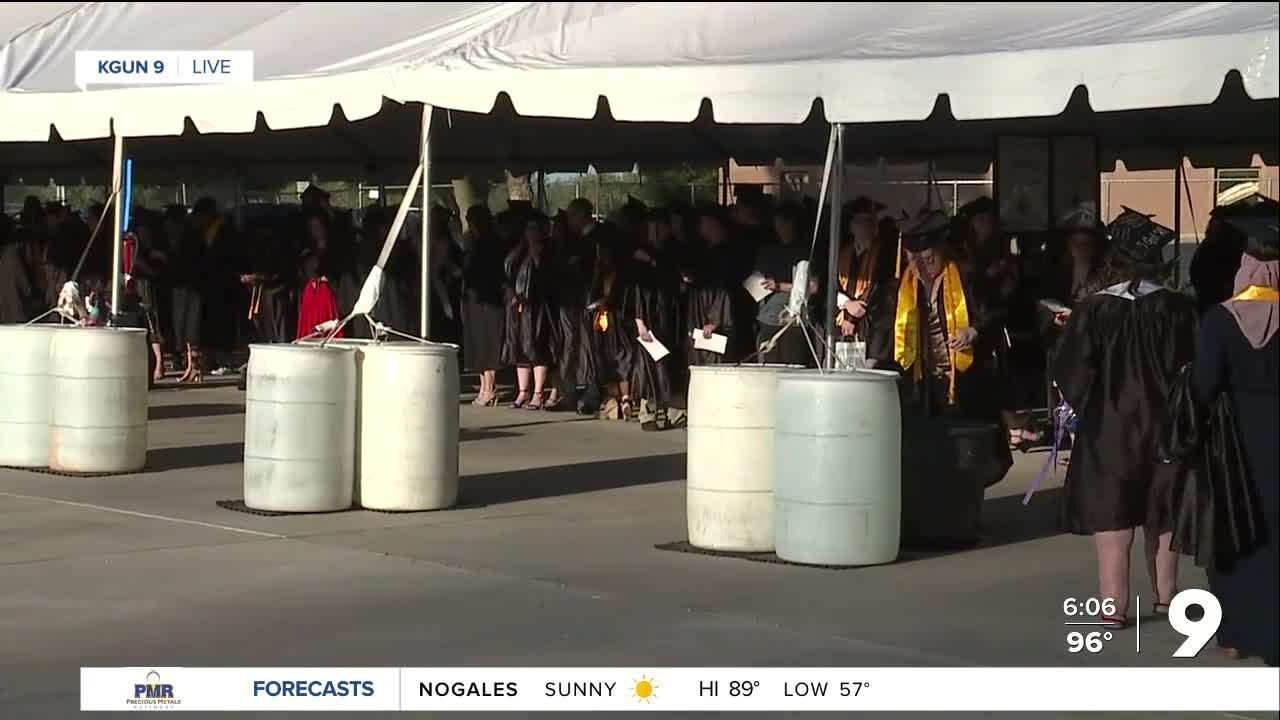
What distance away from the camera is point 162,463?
52.4ft

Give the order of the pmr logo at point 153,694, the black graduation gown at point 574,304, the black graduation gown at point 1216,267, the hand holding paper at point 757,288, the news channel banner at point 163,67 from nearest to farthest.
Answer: the pmr logo at point 153,694
the black graduation gown at point 1216,267
the news channel banner at point 163,67
the hand holding paper at point 757,288
the black graduation gown at point 574,304

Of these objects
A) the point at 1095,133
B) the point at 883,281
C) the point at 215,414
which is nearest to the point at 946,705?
the point at 883,281

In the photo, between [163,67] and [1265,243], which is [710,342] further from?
[1265,243]

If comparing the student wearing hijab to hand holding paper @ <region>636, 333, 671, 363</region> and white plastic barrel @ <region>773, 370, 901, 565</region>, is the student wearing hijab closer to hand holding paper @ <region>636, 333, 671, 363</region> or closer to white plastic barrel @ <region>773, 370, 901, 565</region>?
hand holding paper @ <region>636, 333, 671, 363</region>

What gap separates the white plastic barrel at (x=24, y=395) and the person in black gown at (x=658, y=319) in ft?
18.7

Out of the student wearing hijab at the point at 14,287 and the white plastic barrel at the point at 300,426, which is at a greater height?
the student wearing hijab at the point at 14,287

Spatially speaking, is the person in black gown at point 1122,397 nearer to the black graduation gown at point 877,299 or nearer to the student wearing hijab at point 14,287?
the black graduation gown at point 877,299

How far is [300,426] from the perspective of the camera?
1273 centimetres

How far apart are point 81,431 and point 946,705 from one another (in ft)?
29.4

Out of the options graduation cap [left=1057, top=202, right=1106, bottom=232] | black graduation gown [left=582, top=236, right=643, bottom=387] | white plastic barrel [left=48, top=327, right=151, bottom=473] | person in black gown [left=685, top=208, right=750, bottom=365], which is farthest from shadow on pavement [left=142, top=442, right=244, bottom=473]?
graduation cap [left=1057, top=202, right=1106, bottom=232]

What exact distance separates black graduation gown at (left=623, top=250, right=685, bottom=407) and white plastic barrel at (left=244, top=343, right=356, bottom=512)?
6416mm

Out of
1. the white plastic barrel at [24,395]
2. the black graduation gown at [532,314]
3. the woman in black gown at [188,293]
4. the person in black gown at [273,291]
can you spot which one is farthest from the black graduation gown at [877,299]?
the woman in black gown at [188,293]

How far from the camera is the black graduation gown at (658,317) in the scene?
1906 cm

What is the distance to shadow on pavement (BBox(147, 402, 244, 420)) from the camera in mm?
20156
